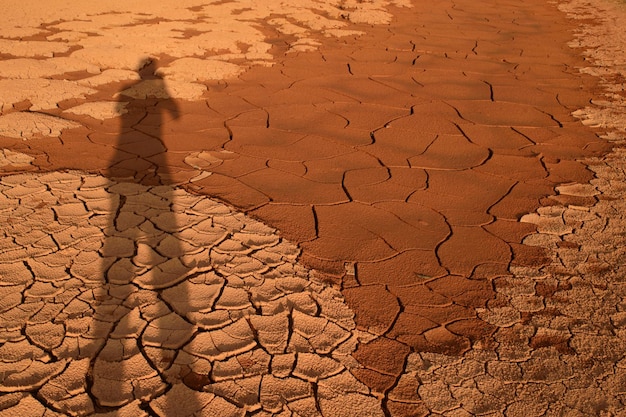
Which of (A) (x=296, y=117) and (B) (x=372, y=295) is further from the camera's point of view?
(A) (x=296, y=117)

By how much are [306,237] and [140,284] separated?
708 mm

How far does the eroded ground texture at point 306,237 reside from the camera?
5.13 ft

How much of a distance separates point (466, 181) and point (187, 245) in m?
1.51

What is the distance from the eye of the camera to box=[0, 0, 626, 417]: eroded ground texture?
1562 mm

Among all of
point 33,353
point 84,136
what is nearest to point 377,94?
point 84,136

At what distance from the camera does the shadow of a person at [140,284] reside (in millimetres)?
1538

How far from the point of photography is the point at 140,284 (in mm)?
1898

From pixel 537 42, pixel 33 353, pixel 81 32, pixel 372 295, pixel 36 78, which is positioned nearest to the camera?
pixel 33 353

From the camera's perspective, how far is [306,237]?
7.40 feet

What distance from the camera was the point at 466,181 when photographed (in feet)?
9.18

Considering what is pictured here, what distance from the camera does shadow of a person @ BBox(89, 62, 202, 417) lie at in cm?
154

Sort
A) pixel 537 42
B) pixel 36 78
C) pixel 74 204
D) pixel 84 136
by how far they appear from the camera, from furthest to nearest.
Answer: pixel 537 42
pixel 36 78
pixel 84 136
pixel 74 204

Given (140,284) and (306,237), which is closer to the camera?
(140,284)

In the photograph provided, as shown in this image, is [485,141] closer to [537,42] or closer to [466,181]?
[466,181]
